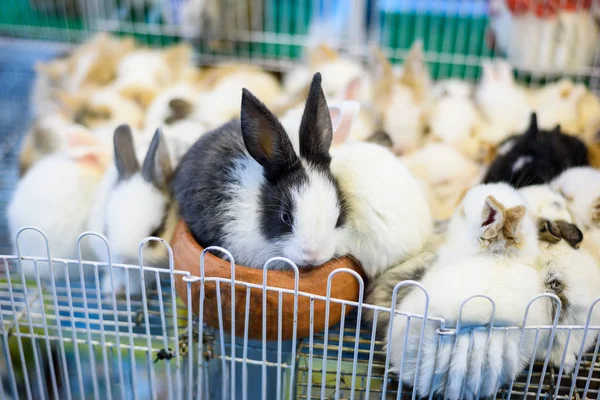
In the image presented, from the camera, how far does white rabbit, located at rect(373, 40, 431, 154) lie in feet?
6.13

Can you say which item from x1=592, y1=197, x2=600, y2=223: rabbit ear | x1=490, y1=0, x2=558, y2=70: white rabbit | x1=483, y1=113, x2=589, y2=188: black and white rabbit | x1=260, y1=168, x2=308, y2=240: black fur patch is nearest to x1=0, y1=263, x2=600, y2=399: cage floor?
x1=260, y1=168, x2=308, y2=240: black fur patch

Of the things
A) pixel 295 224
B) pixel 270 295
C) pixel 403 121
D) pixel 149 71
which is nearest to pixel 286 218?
pixel 295 224

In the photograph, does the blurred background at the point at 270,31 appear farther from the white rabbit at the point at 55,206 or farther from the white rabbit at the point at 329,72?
the white rabbit at the point at 55,206

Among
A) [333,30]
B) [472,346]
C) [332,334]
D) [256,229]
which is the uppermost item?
[333,30]

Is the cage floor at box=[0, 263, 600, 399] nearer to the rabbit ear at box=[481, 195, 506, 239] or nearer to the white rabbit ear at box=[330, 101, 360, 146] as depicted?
the rabbit ear at box=[481, 195, 506, 239]

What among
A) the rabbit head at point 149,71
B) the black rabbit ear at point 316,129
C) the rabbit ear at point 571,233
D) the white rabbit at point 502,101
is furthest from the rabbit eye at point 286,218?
the rabbit head at point 149,71

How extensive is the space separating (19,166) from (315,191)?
3.67 ft

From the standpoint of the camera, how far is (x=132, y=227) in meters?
1.30

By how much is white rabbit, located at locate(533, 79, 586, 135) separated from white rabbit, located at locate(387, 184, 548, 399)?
82cm

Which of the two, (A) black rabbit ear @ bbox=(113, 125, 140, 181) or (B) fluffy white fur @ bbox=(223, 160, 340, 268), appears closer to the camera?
(B) fluffy white fur @ bbox=(223, 160, 340, 268)

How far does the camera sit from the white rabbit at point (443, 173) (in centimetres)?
162

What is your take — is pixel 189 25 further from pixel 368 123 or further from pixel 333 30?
pixel 368 123

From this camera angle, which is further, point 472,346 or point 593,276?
point 593,276

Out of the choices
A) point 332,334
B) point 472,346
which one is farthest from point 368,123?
point 472,346
